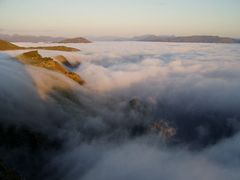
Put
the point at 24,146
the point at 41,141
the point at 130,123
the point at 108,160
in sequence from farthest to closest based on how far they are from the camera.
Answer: the point at 130,123 → the point at 108,160 → the point at 41,141 → the point at 24,146

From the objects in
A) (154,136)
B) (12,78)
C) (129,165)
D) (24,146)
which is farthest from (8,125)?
(154,136)

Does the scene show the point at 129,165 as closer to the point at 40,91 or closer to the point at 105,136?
the point at 105,136

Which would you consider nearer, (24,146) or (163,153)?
(24,146)

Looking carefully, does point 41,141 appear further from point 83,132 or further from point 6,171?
point 6,171

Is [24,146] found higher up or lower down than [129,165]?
higher up

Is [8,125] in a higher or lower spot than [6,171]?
lower

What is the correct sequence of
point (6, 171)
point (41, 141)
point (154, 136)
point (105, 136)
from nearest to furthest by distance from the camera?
point (6, 171) < point (41, 141) < point (105, 136) < point (154, 136)

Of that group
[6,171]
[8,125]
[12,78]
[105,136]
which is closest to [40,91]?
[12,78]

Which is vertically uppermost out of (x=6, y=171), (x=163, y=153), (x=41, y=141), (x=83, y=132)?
(x=6, y=171)

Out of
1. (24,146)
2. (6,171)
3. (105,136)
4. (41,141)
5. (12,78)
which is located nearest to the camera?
(6,171)
